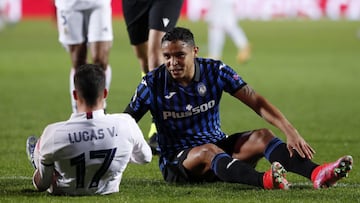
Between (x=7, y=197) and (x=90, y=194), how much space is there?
510 mm

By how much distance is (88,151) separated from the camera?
5262 mm

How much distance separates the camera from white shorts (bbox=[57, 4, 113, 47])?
8641 millimetres

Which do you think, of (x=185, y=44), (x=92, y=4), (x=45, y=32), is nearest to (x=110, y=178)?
(x=185, y=44)

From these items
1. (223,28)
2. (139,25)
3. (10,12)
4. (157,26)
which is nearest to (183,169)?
(157,26)

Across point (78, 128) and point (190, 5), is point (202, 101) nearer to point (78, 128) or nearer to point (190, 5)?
point (78, 128)

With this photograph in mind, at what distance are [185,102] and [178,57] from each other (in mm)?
379

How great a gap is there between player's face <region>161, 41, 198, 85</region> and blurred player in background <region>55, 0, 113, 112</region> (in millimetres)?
2728

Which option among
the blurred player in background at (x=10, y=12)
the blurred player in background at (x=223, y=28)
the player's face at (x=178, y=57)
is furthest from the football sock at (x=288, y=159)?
the blurred player in background at (x=10, y=12)

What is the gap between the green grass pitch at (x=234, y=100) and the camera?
5.62 meters

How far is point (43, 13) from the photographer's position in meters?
30.4

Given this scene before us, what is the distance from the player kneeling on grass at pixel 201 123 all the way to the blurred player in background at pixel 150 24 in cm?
159

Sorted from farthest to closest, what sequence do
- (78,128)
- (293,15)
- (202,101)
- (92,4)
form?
(293,15)
(92,4)
(202,101)
(78,128)

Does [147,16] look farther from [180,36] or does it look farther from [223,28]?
[223,28]

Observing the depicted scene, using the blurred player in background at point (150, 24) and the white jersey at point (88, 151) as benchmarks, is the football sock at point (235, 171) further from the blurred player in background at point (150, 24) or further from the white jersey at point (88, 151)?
the blurred player in background at point (150, 24)
